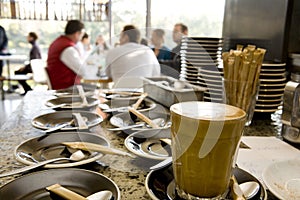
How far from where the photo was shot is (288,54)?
3.96ft

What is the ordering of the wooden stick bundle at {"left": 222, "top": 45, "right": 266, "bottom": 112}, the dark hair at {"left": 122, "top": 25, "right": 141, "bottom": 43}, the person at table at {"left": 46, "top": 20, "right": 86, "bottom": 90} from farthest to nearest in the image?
the person at table at {"left": 46, "top": 20, "right": 86, "bottom": 90} → the dark hair at {"left": 122, "top": 25, "right": 141, "bottom": 43} → the wooden stick bundle at {"left": 222, "top": 45, "right": 266, "bottom": 112}

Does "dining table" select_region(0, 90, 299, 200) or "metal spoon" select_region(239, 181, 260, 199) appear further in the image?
"dining table" select_region(0, 90, 299, 200)

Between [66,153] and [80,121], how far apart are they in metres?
0.23

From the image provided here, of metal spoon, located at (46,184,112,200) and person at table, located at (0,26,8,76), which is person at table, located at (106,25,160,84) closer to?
metal spoon, located at (46,184,112,200)

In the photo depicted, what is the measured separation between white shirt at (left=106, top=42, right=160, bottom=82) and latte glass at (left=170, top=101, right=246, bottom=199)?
945mm

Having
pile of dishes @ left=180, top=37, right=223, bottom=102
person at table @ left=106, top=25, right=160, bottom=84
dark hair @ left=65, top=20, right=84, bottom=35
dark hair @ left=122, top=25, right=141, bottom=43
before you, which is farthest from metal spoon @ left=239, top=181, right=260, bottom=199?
dark hair @ left=65, top=20, right=84, bottom=35

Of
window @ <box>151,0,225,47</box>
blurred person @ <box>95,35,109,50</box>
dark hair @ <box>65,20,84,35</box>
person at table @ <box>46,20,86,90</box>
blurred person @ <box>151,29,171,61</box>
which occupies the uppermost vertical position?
window @ <box>151,0,225,47</box>

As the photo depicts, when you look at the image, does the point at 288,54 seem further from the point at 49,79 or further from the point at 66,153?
the point at 49,79

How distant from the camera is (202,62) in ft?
4.11

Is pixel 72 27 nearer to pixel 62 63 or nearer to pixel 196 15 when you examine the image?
pixel 62 63

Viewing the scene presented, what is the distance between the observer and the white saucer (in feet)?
1.82

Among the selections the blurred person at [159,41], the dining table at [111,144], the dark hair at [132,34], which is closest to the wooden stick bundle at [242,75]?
the dining table at [111,144]

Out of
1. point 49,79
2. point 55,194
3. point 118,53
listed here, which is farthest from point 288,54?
point 49,79

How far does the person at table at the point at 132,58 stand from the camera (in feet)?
5.04
